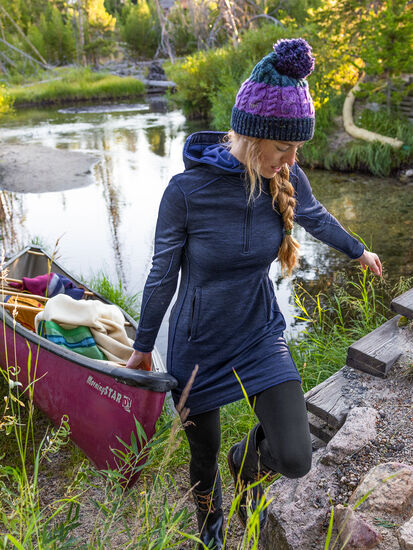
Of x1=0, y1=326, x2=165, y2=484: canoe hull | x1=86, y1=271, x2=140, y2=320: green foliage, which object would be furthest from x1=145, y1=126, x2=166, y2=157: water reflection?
x1=0, y1=326, x2=165, y2=484: canoe hull

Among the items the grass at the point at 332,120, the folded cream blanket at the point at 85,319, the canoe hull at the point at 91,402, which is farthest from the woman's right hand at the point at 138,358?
the grass at the point at 332,120

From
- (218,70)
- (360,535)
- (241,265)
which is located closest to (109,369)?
(241,265)

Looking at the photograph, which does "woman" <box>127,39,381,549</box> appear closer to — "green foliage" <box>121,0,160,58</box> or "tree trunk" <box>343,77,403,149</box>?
"tree trunk" <box>343,77,403,149</box>

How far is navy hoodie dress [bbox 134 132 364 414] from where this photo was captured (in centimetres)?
190

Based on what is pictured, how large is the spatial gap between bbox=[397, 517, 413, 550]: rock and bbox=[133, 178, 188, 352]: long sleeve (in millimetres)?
1068

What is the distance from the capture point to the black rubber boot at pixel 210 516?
7.22 ft

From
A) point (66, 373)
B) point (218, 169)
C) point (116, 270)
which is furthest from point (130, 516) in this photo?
point (116, 270)

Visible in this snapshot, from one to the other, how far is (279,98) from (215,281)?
671 mm

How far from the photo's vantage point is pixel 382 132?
9648mm

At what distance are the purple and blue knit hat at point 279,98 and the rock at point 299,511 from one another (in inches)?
52.2

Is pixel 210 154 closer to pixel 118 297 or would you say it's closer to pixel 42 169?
pixel 118 297

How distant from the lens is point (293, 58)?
1.77 meters

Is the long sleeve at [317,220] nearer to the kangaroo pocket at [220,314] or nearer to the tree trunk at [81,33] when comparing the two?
the kangaroo pocket at [220,314]

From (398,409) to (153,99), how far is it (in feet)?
72.2
